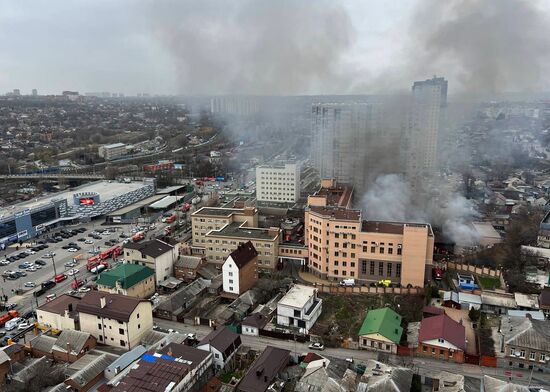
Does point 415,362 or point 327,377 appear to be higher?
point 327,377

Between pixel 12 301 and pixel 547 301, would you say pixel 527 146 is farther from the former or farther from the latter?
pixel 12 301

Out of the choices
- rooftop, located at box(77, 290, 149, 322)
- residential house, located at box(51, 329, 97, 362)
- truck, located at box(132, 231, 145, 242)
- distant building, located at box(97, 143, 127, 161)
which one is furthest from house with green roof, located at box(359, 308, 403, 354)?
distant building, located at box(97, 143, 127, 161)

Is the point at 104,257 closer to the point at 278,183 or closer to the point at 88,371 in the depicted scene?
the point at 88,371

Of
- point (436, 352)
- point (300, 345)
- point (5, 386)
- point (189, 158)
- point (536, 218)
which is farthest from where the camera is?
point (189, 158)

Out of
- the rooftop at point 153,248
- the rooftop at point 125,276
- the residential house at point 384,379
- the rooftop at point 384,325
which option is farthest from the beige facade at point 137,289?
the residential house at point 384,379

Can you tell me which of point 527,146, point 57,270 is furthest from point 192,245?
point 527,146

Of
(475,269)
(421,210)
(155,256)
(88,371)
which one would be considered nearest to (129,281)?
(155,256)
